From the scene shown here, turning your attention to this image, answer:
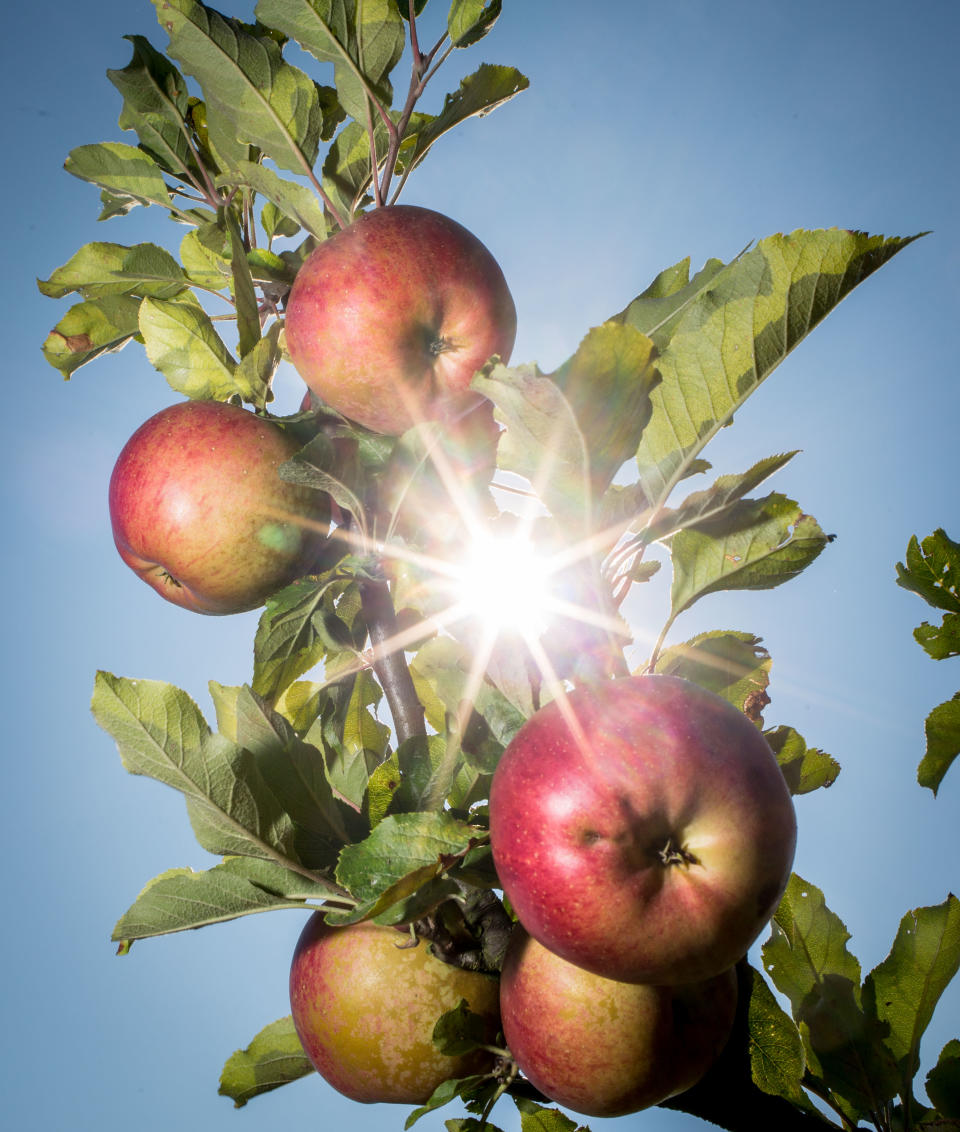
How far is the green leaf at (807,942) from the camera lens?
1.36 metres

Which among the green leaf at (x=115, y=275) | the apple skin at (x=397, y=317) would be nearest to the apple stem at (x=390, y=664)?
the apple skin at (x=397, y=317)

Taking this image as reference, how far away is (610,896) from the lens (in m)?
0.78

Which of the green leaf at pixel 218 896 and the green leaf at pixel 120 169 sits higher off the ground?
the green leaf at pixel 120 169

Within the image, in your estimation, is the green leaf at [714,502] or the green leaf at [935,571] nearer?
the green leaf at [714,502]

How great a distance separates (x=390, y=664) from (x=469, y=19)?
1.09 metres

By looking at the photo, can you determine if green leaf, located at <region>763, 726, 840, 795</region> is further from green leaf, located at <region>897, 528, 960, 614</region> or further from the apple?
the apple

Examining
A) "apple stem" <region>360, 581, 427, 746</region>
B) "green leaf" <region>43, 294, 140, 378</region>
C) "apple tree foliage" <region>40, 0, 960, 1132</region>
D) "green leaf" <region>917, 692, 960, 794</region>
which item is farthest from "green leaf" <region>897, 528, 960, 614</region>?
"green leaf" <region>43, 294, 140, 378</region>

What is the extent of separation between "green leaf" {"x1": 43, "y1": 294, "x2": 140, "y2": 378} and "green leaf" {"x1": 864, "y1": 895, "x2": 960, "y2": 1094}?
1846mm

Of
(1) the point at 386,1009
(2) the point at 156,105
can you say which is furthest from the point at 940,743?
(2) the point at 156,105

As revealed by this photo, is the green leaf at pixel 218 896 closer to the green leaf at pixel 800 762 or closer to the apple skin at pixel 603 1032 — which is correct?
the apple skin at pixel 603 1032

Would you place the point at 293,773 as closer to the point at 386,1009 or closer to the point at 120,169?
the point at 386,1009

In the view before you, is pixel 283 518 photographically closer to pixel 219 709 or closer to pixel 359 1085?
pixel 219 709

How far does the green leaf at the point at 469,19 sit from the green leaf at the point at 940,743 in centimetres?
135

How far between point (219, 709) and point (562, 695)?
771mm
